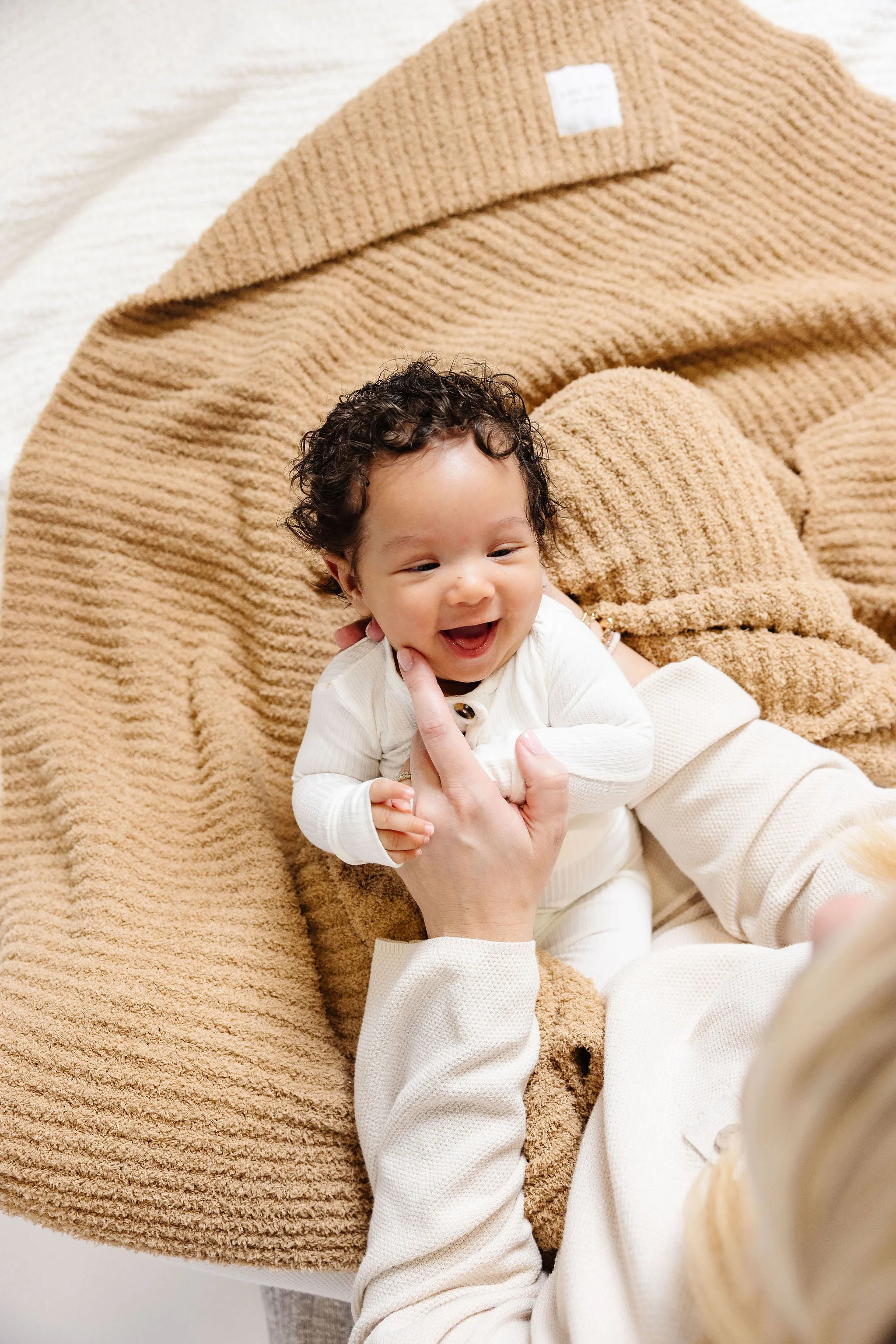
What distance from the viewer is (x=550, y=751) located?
940 mm

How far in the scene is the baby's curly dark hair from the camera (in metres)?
0.91

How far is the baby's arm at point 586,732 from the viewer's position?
94cm

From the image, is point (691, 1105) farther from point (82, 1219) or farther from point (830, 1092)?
point (82, 1219)

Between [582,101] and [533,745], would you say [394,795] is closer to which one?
[533,745]

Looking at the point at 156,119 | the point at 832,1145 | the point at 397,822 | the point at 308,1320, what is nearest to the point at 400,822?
the point at 397,822

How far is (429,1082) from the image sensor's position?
840mm

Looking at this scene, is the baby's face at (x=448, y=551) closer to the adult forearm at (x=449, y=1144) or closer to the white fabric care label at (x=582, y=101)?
the adult forearm at (x=449, y=1144)

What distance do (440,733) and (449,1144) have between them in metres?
0.36

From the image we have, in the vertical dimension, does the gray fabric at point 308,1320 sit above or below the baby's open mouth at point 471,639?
below

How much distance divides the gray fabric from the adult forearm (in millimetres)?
471

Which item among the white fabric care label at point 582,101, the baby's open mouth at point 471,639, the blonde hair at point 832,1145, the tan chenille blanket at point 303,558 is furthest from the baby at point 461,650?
the white fabric care label at point 582,101

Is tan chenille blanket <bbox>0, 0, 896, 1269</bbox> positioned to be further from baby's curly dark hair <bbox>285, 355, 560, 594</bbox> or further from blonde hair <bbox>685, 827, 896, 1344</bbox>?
blonde hair <bbox>685, 827, 896, 1344</bbox>

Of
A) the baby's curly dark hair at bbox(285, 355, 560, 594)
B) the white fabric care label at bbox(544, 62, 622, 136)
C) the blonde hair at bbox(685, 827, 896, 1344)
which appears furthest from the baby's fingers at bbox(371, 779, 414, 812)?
the white fabric care label at bbox(544, 62, 622, 136)

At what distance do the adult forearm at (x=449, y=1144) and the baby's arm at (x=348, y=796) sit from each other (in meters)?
0.11
